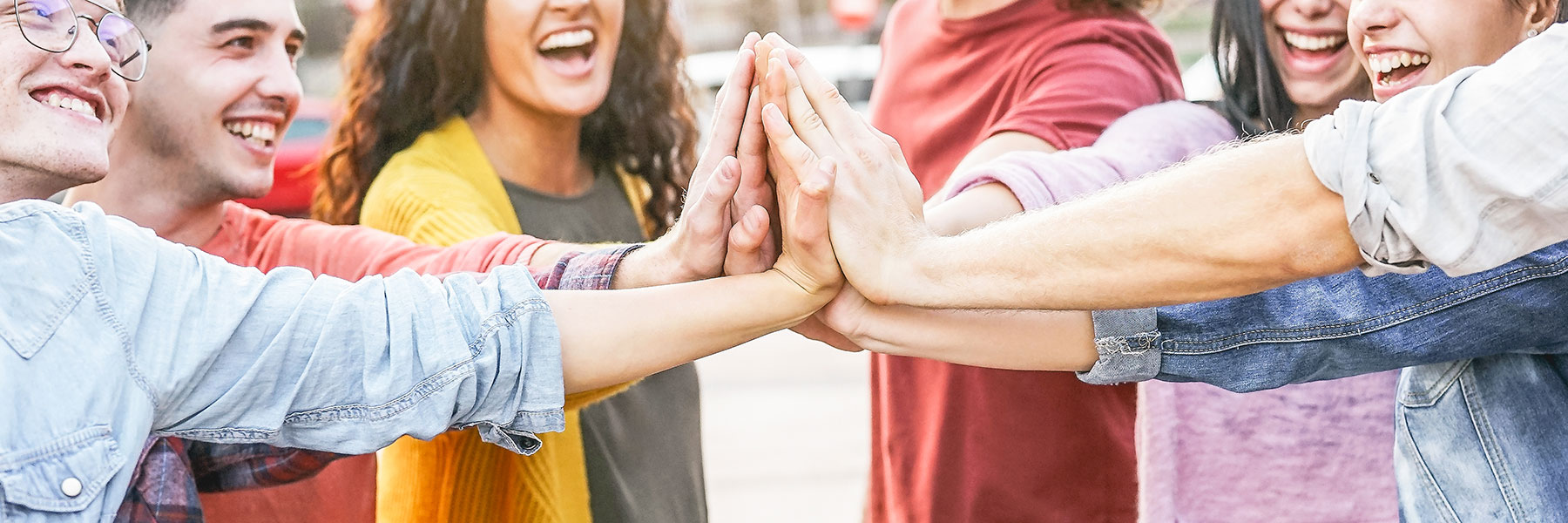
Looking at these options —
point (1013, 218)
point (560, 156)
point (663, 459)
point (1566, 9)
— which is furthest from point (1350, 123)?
point (560, 156)

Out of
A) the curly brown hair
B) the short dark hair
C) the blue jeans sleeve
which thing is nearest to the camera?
the blue jeans sleeve

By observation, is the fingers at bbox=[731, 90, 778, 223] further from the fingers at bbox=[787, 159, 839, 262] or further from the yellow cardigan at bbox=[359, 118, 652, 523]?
the yellow cardigan at bbox=[359, 118, 652, 523]

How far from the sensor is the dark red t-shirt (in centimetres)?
192

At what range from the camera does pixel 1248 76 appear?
6.23 feet

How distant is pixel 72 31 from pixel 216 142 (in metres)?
0.41

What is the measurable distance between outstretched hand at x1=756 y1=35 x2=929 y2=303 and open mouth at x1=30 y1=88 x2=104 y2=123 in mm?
768

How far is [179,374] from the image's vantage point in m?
1.11

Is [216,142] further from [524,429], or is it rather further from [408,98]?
[524,429]

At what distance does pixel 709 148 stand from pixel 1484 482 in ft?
3.12

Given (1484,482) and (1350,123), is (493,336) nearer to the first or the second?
(1350,123)

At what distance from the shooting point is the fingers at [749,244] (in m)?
1.57

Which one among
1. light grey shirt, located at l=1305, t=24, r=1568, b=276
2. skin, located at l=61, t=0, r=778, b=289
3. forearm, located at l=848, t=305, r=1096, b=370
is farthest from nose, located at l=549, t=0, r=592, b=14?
light grey shirt, located at l=1305, t=24, r=1568, b=276

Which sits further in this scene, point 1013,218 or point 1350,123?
point 1013,218

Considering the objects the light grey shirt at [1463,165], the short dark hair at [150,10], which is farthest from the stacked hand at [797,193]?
the short dark hair at [150,10]
